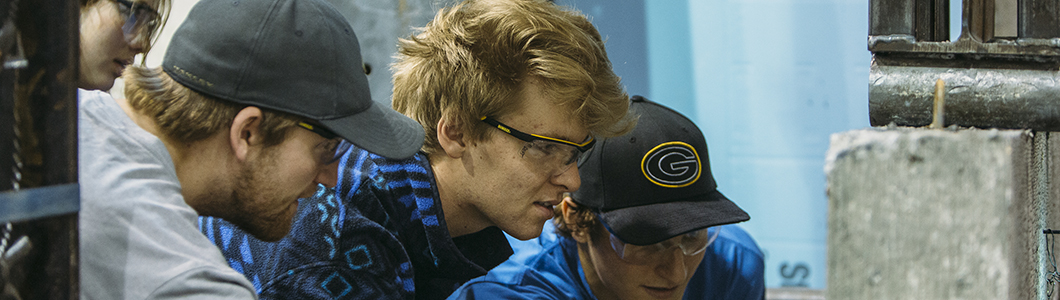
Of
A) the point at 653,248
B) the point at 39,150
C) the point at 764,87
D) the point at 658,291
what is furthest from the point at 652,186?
the point at 764,87

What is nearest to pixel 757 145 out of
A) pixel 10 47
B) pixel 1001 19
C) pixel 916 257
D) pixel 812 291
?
pixel 812 291

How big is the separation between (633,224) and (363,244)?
3.55ft

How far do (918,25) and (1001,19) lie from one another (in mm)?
564

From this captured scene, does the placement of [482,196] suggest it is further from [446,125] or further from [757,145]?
[757,145]

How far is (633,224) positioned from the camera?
2621 millimetres

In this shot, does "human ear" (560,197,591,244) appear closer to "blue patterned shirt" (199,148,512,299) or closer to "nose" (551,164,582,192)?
"nose" (551,164,582,192)

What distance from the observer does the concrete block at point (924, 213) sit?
0.83 metres

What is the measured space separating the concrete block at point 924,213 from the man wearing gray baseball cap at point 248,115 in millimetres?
993

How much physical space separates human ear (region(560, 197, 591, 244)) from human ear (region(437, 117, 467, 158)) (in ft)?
2.24

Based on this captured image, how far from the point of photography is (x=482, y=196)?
2219mm

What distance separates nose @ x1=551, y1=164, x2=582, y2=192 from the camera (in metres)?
2.31

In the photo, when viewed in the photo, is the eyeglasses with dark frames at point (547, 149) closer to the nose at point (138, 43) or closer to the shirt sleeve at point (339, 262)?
the shirt sleeve at point (339, 262)

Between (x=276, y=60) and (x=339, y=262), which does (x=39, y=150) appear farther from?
(x=339, y=262)

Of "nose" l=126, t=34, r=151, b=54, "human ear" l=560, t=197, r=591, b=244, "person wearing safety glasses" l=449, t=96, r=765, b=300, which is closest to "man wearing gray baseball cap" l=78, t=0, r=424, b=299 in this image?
"nose" l=126, t=34, r=151, b=54
